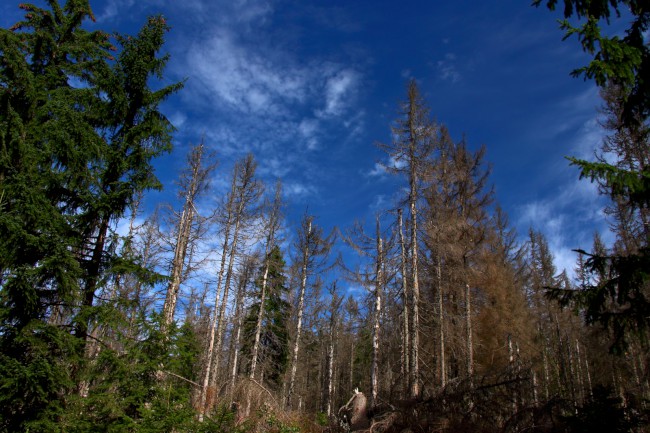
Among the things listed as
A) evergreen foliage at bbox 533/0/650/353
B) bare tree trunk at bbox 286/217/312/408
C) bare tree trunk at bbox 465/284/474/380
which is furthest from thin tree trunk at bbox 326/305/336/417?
evergreen foliage at bbox 533/0/650/353

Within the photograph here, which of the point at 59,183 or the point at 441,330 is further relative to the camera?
the point at 441,330

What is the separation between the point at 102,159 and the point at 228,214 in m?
10.3

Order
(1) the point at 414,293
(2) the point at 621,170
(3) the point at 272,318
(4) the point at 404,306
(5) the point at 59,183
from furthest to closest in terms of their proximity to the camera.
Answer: (3) the point at 272,318 < (4) the point at 404,306 < (1) the point at 414,293 < (5) the point at 59,183 < (2) the point at 621,170

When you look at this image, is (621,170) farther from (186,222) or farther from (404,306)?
(186,222)

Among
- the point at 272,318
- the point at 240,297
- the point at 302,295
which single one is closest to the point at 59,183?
the point at 302,295

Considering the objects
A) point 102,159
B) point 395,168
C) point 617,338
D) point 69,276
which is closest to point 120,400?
point 69,276

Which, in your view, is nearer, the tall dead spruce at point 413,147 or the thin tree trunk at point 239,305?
the tall dead spruce at point 413,147

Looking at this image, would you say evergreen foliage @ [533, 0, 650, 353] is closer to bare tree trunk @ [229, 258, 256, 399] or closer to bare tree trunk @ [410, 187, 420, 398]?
bare tree trunk @ [410, 187, 420, 398]

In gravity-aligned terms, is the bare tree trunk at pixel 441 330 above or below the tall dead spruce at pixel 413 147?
below

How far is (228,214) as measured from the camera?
1833cm

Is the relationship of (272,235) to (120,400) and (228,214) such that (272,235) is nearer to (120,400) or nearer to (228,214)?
(228,214)

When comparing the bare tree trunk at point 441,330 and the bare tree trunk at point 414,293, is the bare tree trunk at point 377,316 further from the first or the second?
the bare tree trunk at point 441,330

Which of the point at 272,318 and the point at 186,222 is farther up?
the point at 186,222

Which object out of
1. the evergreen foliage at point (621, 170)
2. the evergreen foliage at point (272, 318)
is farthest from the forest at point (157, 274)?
the evergreen foliage at point (272, 318)
